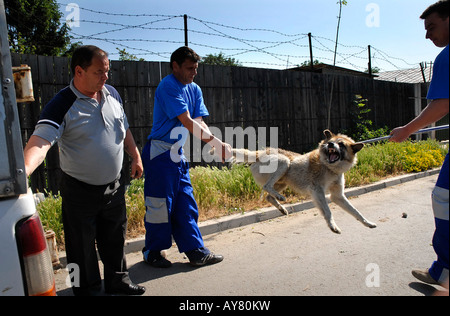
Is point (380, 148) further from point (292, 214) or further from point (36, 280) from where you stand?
point (36, 280)

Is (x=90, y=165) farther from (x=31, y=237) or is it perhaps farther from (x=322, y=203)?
(x=322, y=203)

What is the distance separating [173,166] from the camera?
13.1 ft

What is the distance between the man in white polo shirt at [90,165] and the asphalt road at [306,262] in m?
0.62

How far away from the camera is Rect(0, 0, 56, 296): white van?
5.44 ft

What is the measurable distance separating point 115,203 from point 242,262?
1712 mm

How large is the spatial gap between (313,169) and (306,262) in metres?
1.41

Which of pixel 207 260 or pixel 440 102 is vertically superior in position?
pixel 440 102

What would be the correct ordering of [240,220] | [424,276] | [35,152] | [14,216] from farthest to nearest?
[240,220] < [424,276] < [35,152] < [14,216]

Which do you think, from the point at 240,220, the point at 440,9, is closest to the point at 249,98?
the point at 240,220

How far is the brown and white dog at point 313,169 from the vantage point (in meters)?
4.80

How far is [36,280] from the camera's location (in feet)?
5.74

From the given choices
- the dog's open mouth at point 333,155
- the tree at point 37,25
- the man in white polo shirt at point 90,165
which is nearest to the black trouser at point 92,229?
the man in white polo shirt at point 90,165

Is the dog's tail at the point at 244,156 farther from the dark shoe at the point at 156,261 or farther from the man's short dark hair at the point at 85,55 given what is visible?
the man's short dark hair at the point at 85,55
